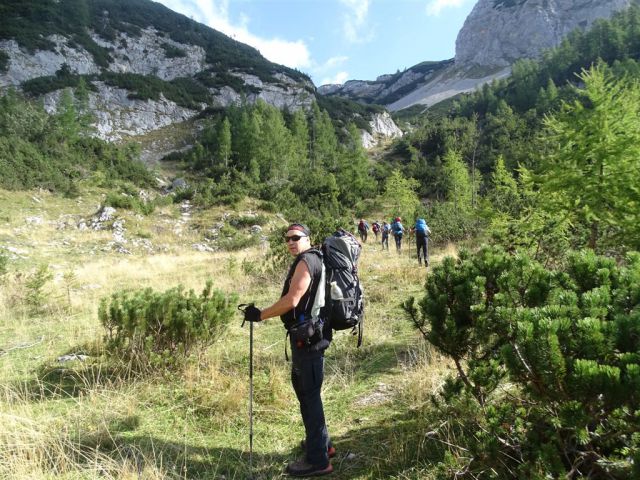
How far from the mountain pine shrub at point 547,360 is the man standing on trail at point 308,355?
2.95ft

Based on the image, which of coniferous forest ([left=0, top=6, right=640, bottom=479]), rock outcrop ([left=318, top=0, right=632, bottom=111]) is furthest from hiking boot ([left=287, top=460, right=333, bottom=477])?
rock outcrop ([left=318, top=0, right=632, bottom=111])

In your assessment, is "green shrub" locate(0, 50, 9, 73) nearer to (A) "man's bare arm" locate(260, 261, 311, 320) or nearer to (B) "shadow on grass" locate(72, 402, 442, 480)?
(B) "shadow on grass" locate(72, 402, 442, 480)

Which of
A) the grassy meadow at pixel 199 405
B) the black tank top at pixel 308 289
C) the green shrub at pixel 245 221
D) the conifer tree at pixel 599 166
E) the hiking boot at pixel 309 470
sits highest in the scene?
the green shrub at pixel 245 221

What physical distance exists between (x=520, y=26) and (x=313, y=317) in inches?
6917

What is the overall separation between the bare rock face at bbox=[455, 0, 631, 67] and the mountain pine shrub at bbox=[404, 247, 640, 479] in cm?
16005

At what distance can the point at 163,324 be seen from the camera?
447 cm

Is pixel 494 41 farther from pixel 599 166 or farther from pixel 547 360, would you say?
pixel 547 360

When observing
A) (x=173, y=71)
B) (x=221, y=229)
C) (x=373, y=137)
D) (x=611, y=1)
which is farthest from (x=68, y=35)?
(x=611, y=1)

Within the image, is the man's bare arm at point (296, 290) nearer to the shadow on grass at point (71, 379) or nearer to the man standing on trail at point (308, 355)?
the man standing on trail at point (308, 355)

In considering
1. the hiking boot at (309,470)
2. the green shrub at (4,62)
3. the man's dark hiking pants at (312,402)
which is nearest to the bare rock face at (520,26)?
the green shrub at (4,62)

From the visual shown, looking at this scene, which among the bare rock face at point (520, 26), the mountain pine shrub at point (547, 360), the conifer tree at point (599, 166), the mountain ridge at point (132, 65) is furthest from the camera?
the bare rock face at point (520, 26)

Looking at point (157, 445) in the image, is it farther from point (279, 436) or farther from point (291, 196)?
point (291, 196)

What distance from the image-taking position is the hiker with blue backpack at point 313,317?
274 centimetres

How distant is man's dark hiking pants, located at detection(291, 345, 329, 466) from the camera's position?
281 centimetres
